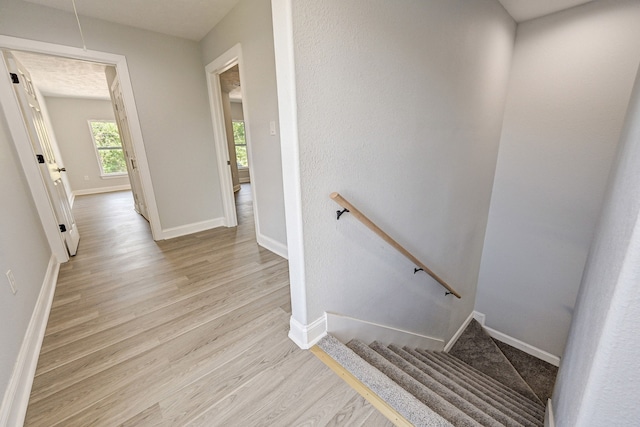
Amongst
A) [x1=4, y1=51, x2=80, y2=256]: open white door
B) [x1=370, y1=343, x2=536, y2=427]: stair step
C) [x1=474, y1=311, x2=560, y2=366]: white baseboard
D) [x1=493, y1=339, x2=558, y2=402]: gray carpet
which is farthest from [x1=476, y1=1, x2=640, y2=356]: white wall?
[x1=4, y1=51, x2=80, y2=256]: open white door

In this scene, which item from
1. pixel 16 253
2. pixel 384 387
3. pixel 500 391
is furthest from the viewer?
pixel 500 391

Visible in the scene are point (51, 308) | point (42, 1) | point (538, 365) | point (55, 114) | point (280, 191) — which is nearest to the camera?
point (51, 308)

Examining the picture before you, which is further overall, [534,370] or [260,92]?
[534,370]

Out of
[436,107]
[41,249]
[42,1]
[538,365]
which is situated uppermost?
[42,1]

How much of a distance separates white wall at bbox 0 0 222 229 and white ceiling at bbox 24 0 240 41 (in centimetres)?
10

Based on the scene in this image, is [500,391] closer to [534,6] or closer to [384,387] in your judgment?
[384,387]

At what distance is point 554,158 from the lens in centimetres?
283

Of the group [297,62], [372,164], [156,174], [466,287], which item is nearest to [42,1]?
[156,174]

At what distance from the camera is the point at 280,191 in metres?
2.51

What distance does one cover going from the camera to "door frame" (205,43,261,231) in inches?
101

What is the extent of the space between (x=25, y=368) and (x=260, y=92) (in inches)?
95.8

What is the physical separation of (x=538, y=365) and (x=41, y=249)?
18.6 ft

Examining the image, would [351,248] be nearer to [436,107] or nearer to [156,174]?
[436,107]

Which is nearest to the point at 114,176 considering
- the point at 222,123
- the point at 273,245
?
the point at 222,123
